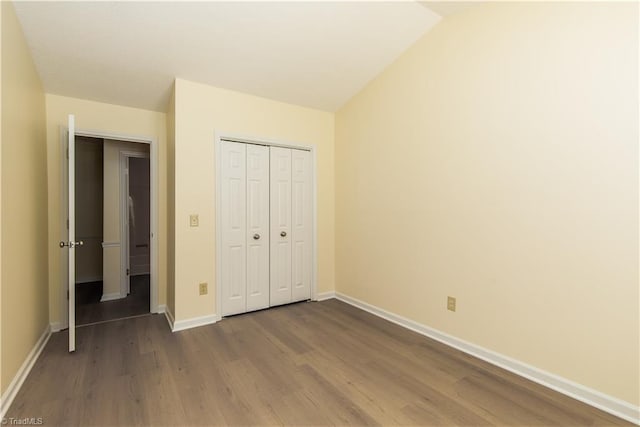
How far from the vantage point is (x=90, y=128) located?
311cm

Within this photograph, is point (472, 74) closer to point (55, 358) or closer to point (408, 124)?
point (408, 124)

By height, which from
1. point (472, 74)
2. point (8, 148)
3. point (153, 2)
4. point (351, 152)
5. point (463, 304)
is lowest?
point (463, 304)

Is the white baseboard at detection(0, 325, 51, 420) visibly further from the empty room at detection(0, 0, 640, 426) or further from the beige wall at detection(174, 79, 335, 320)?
the beige wall at detection(174, 79, 335, 320)

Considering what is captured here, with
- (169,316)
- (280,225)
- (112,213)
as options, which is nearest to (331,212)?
(280,225)

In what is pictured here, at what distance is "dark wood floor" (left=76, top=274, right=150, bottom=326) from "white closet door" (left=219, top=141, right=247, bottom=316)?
1.14m

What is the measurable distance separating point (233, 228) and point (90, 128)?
1819 millimetres

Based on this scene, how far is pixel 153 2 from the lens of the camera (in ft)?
6.93

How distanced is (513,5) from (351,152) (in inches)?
79.6

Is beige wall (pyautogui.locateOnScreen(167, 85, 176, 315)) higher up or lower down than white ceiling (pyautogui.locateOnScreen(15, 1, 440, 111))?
lower down

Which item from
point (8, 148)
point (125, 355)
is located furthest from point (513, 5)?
point (125, 355)

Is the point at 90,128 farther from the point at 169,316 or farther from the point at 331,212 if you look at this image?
the point at 331,212

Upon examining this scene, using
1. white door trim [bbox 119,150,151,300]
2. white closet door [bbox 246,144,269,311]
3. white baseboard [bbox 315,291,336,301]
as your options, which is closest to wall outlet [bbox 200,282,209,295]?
white closet door [bbox 246,144,269,311]

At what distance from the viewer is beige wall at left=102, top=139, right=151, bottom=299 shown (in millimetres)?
3896

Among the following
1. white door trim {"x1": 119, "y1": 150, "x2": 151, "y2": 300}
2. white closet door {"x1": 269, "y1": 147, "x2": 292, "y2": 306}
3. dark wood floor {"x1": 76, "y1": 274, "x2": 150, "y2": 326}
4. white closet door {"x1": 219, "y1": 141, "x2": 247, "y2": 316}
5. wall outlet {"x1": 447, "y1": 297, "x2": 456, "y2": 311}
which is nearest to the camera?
wall outlet {"x1": 447, "y1": 297, "x2": 456, "y2": 311}
